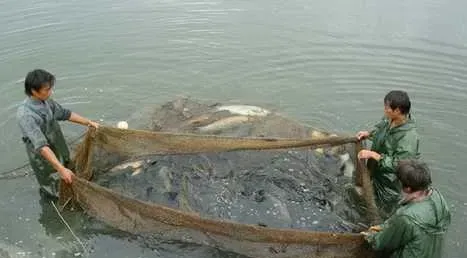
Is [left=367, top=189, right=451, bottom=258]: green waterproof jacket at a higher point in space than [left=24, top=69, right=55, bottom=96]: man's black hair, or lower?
lower

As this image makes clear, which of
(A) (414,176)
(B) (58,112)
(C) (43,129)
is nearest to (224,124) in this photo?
(B) (58,112)

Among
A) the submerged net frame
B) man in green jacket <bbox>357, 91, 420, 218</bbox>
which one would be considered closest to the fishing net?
the submerged net frame

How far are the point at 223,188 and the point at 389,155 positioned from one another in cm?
210

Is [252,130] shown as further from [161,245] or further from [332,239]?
[332,239]

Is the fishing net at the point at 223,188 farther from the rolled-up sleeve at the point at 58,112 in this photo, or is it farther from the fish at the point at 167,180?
the rolled-up sleeve at the point at 58,112

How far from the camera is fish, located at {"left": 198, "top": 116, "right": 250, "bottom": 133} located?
25.2 ft

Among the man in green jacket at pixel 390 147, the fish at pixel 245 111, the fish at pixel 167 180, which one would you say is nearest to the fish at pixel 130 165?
the fish at pixel 167 180

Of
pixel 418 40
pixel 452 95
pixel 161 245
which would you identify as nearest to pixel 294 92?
pixel 452 95

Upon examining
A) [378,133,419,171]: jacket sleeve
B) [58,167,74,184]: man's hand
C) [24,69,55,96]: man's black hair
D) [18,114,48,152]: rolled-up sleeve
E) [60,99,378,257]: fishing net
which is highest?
[24,69,55,96]: man's black hair

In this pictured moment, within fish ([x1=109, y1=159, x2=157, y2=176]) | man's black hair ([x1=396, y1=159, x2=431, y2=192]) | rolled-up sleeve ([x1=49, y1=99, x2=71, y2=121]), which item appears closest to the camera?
man's black hair ([x1=396, y1=159, x2=431, y2=192])

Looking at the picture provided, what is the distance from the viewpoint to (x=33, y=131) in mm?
5918

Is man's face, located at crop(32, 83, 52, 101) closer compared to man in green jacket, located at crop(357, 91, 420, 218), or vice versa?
man in green jacket, located at crop(357, 91, 420, 218)

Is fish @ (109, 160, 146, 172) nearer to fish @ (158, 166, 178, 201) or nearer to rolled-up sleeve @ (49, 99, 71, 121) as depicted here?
fish @ (158, 166, 178, 201)

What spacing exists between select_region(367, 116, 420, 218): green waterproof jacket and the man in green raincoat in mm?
3628
